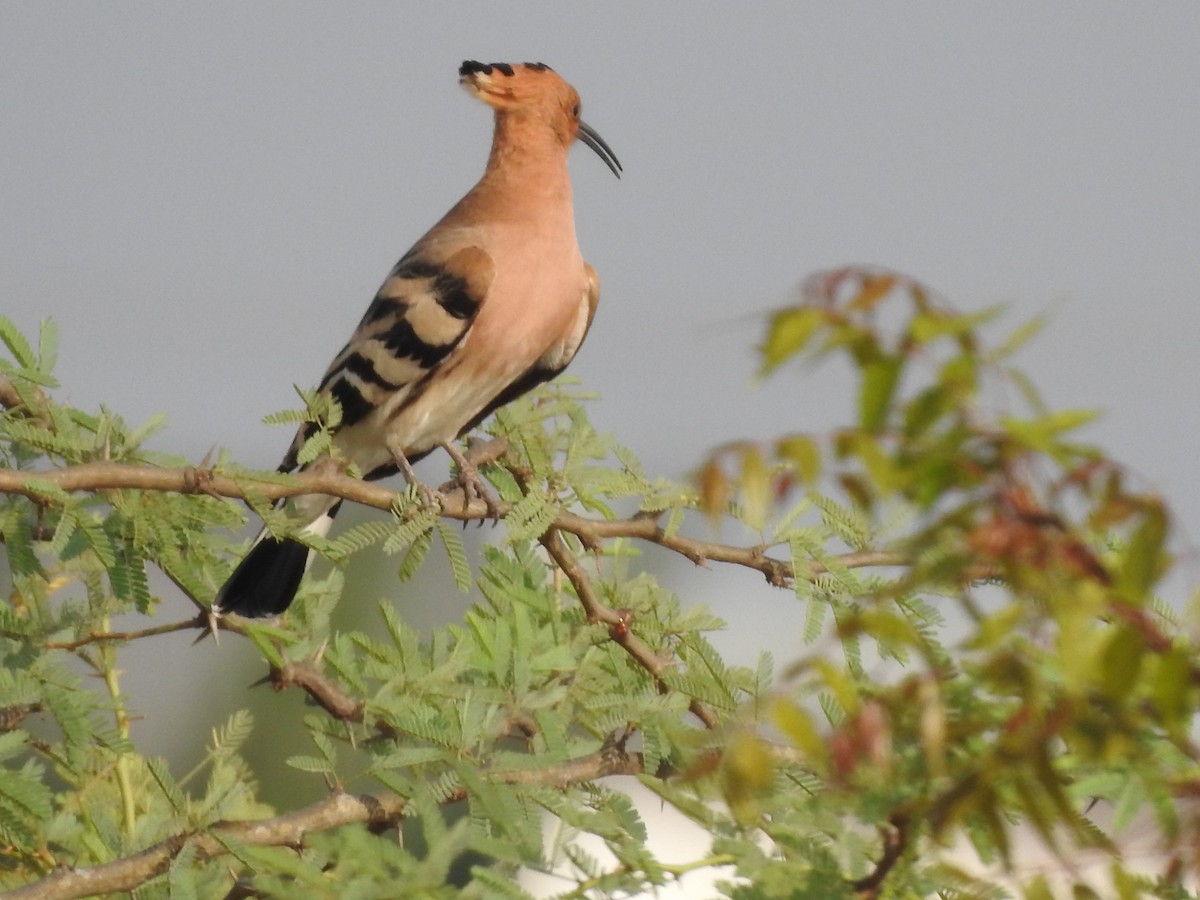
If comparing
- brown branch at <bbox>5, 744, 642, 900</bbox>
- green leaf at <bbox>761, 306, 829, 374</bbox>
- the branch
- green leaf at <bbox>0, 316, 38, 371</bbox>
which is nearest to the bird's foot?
the branch

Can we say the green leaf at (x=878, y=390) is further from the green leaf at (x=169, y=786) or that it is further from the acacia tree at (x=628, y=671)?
the green leaf at (x=169, y=786)

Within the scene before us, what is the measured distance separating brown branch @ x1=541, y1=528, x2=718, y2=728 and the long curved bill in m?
1.75

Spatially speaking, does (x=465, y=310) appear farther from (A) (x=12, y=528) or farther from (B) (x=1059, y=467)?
(B) (x=1059, y=467)

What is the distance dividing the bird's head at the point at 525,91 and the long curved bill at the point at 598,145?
2.0 inches

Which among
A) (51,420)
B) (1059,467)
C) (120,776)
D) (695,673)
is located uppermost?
(1059,467)

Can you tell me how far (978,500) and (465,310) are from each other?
278 centimetres

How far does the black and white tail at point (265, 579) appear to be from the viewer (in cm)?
285

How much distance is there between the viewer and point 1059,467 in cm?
97

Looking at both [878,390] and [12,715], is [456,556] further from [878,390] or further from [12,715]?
[878,390]

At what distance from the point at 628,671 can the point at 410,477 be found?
4.32 ft

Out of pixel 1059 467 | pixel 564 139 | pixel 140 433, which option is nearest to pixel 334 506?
pixel 564 139

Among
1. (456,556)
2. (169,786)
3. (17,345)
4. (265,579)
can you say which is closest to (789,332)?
(169,786)

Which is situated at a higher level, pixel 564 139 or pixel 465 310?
pixel 564 139

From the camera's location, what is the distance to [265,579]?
2.88 metres
